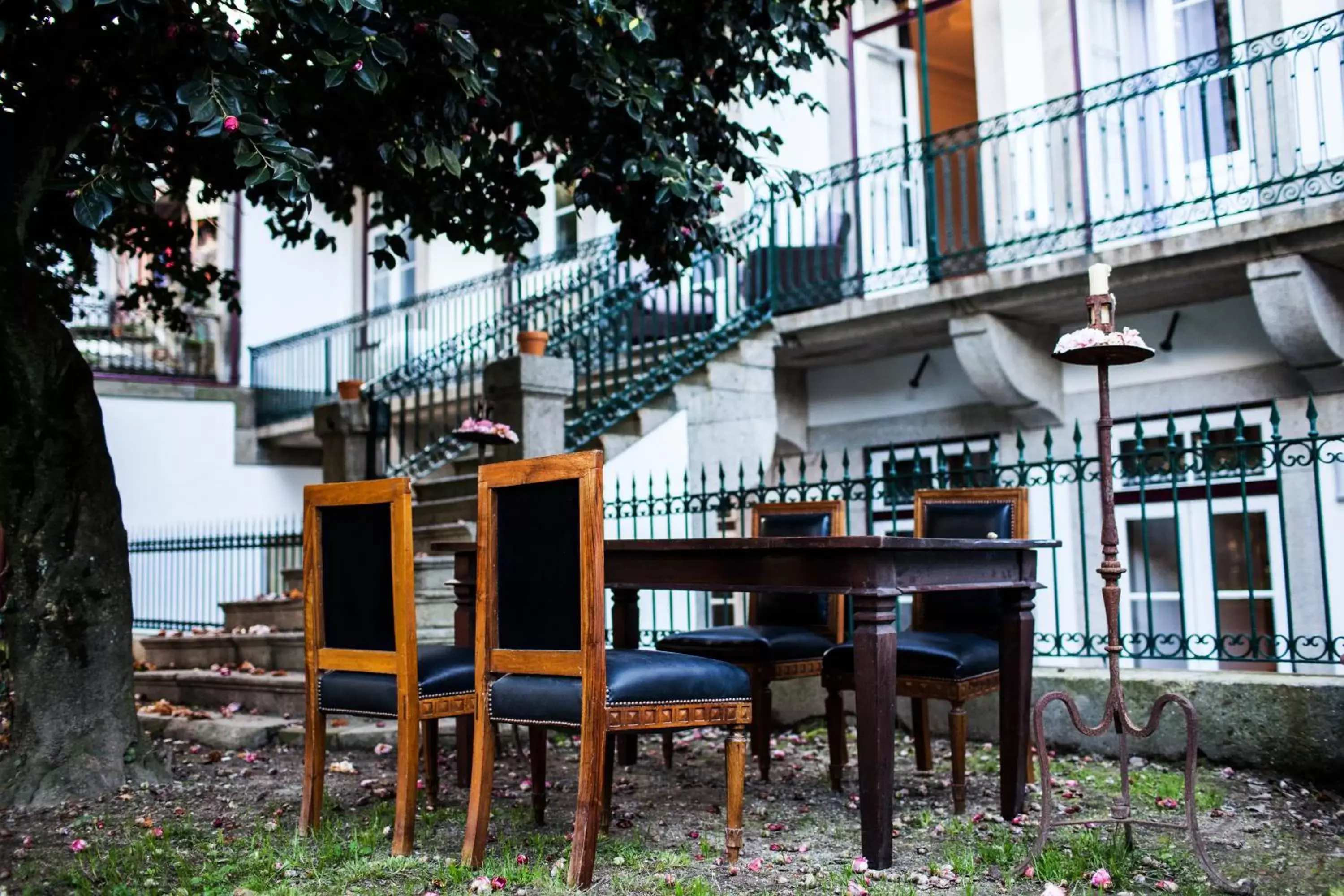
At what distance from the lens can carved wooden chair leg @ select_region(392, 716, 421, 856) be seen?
3736 mm

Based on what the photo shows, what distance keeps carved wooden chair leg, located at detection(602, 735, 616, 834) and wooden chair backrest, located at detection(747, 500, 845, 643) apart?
125 centimetres

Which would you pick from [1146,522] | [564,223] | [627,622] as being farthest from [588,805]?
[564,223]

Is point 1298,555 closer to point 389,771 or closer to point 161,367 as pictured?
point 389,771

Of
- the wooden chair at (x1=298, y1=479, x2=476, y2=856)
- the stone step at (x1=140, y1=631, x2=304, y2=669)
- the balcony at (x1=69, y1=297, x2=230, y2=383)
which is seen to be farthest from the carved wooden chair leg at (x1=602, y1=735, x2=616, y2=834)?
the balcony at (x1=69, y1=297, x2=230, y2=383)

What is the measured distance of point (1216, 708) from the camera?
5.06 m

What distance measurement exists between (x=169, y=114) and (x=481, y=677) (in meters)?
2.08

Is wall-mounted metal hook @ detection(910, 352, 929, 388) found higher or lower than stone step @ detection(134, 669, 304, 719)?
higher

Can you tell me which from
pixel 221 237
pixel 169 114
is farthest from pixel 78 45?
pixel 221 237

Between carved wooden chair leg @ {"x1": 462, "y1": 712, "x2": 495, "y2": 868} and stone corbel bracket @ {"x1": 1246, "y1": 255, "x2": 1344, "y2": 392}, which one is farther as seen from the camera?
stone corbel bracket @ {"x1": 1246, "y1": 255, "x2": 1344, "y2": 392}

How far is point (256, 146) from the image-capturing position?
3.78 m

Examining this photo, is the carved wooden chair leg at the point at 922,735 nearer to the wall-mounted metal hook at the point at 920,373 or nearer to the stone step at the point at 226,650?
the stone step at the point at 226,650

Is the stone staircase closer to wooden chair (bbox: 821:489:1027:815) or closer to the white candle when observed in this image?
wooden chair (bbox: 821:489:1027:815)

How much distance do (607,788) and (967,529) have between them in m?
1.72

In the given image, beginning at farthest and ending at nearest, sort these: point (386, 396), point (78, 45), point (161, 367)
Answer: point (161, 367) < point (386, 396) < point (78, 45)
